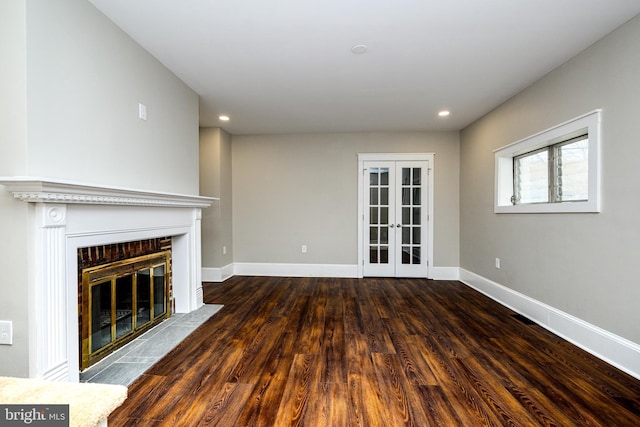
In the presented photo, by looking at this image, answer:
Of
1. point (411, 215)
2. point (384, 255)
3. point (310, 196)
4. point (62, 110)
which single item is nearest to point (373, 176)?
point (411, 215)

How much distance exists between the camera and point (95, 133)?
189cm

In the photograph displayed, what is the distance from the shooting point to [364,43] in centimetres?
222

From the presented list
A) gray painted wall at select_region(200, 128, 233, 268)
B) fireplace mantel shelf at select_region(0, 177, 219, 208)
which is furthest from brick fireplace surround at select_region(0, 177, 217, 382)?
gray painted wall at select_region(200, 128, 233, 268)

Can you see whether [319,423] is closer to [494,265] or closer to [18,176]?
[18,176]

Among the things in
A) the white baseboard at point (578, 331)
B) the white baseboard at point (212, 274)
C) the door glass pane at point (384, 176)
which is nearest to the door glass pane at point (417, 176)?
the door glass pane at point (384, 176)

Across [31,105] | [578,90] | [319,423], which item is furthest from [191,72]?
[578,90]

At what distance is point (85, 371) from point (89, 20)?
236cm

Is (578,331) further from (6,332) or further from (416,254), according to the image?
(6,332)

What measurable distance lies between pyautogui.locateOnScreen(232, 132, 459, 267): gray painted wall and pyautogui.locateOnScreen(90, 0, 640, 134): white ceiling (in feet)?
4.03

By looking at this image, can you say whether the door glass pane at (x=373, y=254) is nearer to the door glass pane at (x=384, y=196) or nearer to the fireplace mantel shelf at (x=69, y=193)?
the door glass pane at (x=384, y=196)

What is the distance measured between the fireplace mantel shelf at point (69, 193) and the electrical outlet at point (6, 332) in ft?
2.25

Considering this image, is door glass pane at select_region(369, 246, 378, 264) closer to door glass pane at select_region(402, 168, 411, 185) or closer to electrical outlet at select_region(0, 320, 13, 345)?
door glass pane at select_region(402, 168, 411, 185)

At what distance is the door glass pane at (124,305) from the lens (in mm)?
2232

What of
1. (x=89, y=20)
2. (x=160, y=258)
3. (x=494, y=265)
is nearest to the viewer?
(x=89, y=20)
